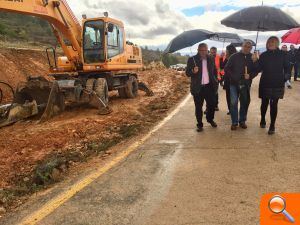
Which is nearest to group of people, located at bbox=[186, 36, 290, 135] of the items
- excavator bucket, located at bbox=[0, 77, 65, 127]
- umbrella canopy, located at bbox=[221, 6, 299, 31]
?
umbrella canopy, located at bbox=[221, 6, 299, 31]

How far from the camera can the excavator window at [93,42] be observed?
557 inches

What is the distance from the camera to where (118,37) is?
15.1m

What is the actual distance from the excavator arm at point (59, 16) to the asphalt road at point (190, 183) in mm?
4993

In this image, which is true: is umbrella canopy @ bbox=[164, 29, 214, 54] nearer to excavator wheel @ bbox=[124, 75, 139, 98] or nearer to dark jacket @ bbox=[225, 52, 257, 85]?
dark jacket @ bbox=[225, 52, 257, 85]

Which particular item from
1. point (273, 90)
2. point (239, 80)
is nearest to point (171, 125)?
point (239, 80)

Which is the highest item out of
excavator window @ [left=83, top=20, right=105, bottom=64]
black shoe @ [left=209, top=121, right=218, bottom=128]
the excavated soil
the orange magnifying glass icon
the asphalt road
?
excavator window @ [left=83, top=20, right=105, bottom=64]

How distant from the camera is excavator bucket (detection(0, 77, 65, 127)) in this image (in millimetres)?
11516

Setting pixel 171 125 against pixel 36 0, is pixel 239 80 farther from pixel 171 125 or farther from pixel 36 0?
pixel 36 0

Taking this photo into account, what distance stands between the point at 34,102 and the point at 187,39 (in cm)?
462

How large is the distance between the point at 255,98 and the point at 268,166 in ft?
29.9

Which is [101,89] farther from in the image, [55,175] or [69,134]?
[55,175]

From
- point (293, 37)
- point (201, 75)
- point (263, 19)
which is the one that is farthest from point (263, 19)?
point (293, 37)

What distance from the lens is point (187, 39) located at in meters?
10.6

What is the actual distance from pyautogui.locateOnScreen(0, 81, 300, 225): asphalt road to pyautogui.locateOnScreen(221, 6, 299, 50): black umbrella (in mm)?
2394
